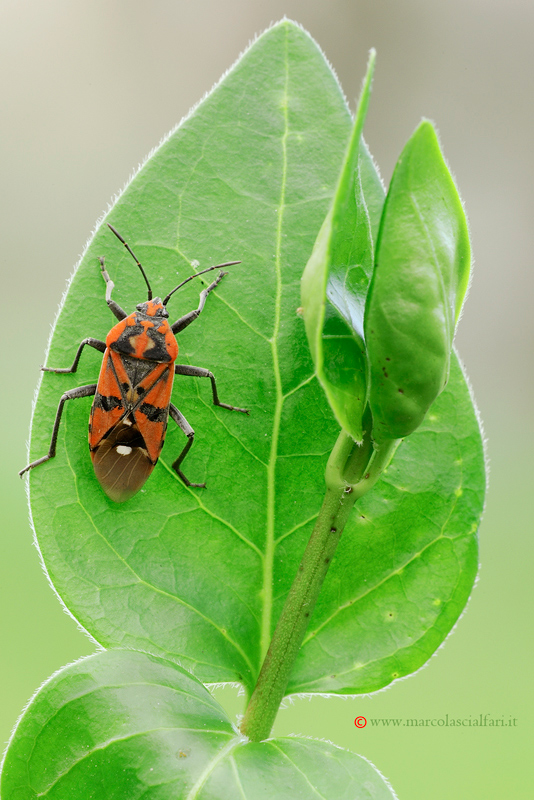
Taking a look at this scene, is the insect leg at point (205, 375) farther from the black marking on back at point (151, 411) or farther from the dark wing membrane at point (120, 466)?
the black marking on back at point (151, 411)

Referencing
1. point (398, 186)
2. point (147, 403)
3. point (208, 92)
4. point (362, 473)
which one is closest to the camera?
point (398, 186)

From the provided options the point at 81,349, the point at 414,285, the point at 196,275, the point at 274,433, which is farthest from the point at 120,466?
the point at 414,285

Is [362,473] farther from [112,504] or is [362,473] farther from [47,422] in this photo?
[47,422]

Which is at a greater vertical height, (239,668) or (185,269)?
(185,269)

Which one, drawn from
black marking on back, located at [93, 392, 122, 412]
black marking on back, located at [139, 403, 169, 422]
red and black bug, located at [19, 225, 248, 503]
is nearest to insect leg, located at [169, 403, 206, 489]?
red and black bug, located at [19, 225, 248, 503]

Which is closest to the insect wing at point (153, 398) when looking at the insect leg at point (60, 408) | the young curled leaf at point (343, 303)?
the insect leg at point (60, 408)

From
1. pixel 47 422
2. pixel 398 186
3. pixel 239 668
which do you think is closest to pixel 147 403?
pixel 47 422

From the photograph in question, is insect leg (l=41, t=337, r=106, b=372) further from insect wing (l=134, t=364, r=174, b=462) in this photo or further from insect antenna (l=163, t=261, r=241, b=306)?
A: insect wing (l=134, t=364, r=174, b=462)

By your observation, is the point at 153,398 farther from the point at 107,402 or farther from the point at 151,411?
the point at 107,402
